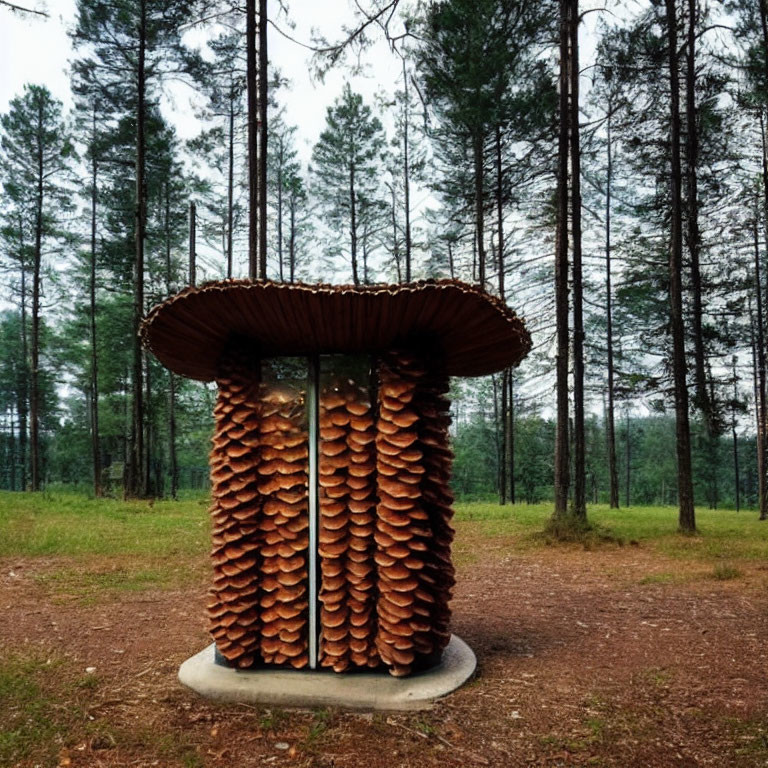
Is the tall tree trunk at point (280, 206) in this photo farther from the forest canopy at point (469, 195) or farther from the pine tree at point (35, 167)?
the pine tree at point (35, 167)

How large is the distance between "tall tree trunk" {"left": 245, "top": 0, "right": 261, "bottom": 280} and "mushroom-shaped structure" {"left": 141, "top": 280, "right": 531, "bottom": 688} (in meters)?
4.90

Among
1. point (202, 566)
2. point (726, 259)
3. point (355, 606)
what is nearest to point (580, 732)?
point (355, 606)

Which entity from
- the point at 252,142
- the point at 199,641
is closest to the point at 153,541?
the point at 199,641

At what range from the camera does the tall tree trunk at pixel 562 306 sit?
10414 mm

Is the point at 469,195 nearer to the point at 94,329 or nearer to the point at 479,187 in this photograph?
the point at 479,187

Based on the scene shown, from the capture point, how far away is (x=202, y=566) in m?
8.17

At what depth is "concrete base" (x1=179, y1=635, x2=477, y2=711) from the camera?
3.54 metres

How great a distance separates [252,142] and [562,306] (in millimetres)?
6014

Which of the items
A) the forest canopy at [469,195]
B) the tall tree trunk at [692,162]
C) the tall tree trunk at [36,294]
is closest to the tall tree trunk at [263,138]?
the forest canopy at [469,195]

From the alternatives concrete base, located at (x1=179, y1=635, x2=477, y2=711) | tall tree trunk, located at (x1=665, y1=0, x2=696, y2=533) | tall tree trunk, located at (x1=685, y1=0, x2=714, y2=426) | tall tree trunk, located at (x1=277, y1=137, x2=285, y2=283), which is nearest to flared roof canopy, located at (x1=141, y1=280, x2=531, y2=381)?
concrete base, located at (x1=179, y1=635, x2=477, y2=711)

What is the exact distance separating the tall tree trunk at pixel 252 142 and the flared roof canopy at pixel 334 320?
473cm

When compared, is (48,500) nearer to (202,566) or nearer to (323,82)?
(202,566)

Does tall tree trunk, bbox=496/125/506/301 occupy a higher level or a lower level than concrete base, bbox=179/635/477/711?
higher

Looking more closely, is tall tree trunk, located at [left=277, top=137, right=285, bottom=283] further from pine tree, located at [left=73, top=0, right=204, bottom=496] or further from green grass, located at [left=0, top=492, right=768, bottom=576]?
green grass, located at [left=0, top=492, right=768, bottom=576]
